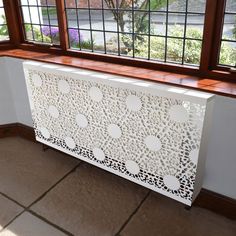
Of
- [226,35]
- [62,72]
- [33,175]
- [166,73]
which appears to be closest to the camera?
[226,35]

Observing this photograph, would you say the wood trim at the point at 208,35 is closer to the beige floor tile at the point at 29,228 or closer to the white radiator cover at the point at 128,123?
the white radiator cover at the point at 128,123

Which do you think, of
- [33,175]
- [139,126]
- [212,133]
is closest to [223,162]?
[212,133]

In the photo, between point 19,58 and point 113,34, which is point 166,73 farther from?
point 19,58

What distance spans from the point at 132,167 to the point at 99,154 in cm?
28

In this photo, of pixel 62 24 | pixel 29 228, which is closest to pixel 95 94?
pixel 62 24

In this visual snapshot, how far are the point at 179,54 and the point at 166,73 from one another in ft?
0.52

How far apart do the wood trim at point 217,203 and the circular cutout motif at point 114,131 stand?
65 cm

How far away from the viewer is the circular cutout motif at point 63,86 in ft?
6.36

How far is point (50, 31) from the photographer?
2.28 m

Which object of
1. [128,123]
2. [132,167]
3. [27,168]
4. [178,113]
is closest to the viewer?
[178,113]

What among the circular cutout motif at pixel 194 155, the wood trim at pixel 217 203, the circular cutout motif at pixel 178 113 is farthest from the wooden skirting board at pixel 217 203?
the circular cutout motif at pixel 178 113

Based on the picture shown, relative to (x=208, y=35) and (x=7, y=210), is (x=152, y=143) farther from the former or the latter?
(x=7, y=210)

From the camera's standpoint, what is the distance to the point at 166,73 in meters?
1.78

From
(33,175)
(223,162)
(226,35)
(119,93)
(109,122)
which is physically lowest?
(33,175)
